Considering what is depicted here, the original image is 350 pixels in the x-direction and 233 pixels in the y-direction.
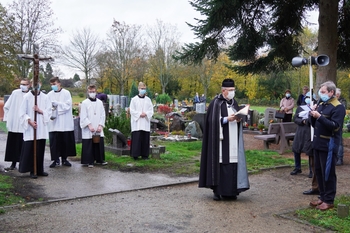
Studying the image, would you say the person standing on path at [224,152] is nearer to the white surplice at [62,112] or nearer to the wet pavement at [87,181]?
the wet pavement at [87,181]

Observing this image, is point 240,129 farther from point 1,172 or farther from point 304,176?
point 1,172

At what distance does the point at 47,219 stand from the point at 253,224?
9.21ft

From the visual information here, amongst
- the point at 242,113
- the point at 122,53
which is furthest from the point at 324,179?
the point at 122,53

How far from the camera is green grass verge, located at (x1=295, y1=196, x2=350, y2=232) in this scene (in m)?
5.63

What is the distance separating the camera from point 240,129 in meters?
7.34

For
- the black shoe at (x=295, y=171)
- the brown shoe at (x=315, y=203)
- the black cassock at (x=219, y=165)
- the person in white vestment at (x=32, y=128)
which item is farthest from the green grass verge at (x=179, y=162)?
the brown shoe at (x=315, y=203)

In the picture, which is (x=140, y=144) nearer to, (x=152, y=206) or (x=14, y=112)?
(x=14, y=112)

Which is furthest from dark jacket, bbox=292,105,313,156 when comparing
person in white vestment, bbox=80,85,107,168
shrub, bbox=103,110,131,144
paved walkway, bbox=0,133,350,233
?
shrub, bbox=103,110,131,144

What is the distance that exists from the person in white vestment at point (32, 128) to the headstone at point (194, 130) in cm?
831

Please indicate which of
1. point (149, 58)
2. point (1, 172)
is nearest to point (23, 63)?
point (149, 58)

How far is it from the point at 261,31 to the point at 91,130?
7.10 m

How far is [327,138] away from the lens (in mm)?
6387

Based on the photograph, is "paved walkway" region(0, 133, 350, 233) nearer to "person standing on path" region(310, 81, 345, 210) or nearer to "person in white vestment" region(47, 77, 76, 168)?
"person standing on path" region(310, 81, 345, 210)

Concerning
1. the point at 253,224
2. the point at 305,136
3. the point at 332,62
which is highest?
the point at 332,62
